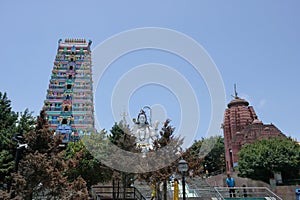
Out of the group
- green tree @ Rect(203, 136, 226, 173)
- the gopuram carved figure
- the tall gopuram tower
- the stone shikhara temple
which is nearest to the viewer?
the gopuram carved figure

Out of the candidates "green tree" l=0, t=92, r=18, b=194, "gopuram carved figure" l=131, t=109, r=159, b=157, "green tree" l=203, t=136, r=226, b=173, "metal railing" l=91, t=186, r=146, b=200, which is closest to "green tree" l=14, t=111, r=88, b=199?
"green tree" l=0, t=92, r=18, b=194

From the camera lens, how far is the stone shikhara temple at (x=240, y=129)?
131 ft

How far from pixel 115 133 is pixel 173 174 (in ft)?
42.6

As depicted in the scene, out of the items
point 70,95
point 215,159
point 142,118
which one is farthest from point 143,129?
point 70,95

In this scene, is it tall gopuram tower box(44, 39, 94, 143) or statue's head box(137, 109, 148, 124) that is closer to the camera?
statue's head box(137, 109, 148, 124)

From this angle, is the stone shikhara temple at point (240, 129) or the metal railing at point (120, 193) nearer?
the metal railing at point (120, 193)

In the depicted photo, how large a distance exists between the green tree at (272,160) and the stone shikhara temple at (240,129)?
8.54m

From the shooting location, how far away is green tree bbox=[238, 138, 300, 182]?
28542 mm

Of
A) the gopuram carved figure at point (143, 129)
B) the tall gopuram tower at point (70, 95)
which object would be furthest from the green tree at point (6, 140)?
the tall gopuram tower at point (70, 95)

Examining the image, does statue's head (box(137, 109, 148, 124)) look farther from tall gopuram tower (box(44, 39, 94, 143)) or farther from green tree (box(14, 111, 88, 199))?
tall gopuram tower (box(44, 39, 94, 143))

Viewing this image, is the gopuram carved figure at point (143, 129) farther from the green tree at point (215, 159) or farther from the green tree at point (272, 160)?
the green tree at point (215, 159)

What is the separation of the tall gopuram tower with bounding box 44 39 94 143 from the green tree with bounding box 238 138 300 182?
31781mm

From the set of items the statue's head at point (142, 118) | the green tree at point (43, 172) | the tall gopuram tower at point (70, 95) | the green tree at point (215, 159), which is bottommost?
the green tree at point (43, 172)

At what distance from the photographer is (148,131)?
31.7m
